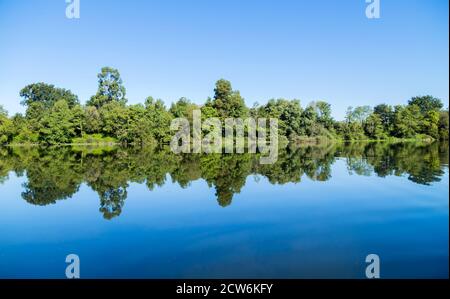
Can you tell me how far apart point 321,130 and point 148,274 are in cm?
5652

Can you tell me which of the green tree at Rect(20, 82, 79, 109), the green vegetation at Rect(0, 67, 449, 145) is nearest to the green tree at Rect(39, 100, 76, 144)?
the green vegetation at Rect(0, 67, 449, 145)

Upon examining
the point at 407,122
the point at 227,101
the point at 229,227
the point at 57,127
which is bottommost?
the point at 229,227

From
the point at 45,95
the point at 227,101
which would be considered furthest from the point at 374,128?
the point at 45,95

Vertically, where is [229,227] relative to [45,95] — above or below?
Result: below

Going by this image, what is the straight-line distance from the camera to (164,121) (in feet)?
161

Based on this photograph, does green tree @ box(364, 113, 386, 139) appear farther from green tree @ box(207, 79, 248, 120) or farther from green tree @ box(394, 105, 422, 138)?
green tree @ box(207, 79, 248, 120)

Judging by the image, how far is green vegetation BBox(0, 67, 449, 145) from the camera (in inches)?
1918

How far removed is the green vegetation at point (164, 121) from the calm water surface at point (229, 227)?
34.0 metres

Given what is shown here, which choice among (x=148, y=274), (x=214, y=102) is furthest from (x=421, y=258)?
(x=214, y=102)

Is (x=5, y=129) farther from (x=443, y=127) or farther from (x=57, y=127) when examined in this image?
(x=443, y=127)

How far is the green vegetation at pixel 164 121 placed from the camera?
48.7m

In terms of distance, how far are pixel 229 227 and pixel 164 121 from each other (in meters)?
43.1
